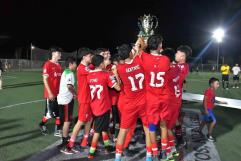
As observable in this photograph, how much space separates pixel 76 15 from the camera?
229 feet

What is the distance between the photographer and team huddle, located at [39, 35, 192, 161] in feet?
18.8

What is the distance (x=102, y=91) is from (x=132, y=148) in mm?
1621

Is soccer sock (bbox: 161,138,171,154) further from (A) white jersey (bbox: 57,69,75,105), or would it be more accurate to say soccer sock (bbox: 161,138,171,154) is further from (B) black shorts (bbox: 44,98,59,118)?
(B) black shorts (bbox: 44,98,59,118)

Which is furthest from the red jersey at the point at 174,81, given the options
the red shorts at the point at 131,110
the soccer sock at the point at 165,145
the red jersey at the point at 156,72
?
the soccer sock at the point at 165,145

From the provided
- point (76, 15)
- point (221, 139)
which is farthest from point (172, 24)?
point (221, 139)

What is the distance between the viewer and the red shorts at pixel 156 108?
18.9 feet

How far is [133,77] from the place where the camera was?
5.68 metres

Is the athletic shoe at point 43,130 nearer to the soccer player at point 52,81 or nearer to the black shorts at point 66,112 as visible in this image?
the soccer player at point 52,81

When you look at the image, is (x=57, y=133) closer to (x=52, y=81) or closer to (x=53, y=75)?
(x=52, y=81)

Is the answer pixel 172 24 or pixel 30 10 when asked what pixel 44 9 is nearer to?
pixel 30 10

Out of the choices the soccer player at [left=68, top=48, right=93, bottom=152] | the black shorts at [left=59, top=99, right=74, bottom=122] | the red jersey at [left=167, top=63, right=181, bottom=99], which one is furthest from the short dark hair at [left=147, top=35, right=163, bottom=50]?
the black shorts at [left=59, top=99, right=74, bottom=122]

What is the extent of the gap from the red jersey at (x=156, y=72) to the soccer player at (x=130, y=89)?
0.35 feet

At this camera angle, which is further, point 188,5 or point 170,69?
point 188,5

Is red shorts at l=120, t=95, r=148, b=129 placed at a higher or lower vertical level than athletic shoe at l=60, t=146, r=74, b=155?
higher
